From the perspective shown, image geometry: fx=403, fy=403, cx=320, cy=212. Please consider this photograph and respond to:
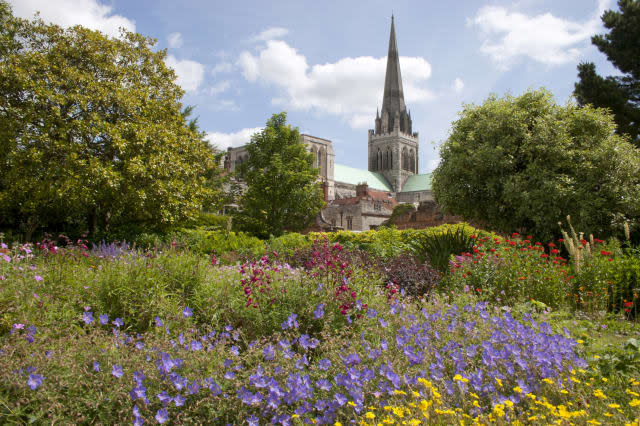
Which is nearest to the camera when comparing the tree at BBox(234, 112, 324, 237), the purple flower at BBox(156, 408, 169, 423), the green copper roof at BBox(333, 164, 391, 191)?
the purple flower at BBox(156, 408, 169, 423)

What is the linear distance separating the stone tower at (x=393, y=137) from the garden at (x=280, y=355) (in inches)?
3951

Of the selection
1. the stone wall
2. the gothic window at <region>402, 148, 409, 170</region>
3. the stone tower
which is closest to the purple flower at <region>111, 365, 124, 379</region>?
the stone wall

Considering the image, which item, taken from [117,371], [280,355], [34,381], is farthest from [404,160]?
[34,381]

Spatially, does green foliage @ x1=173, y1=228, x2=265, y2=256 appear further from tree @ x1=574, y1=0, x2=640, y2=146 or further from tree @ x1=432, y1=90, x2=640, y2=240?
tree @ x1=574, y1=0, x2=640, y2=146

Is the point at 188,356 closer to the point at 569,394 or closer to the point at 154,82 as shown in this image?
the point at 569,394

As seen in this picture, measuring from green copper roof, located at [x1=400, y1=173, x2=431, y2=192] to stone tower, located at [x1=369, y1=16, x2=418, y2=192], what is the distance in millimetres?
1344

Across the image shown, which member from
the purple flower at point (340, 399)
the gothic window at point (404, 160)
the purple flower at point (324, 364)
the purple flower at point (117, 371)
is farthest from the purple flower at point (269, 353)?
the gothic window at point (404, 160)

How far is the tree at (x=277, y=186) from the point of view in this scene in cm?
2534

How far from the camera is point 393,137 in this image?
346 ft

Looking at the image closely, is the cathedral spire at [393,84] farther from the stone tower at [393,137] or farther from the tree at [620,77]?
the tree at [620,77]

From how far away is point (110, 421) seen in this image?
8.21ft

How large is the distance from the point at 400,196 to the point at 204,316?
324 feet

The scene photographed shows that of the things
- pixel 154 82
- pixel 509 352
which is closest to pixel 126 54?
pixel 154 82

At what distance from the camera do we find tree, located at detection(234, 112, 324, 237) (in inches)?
998
